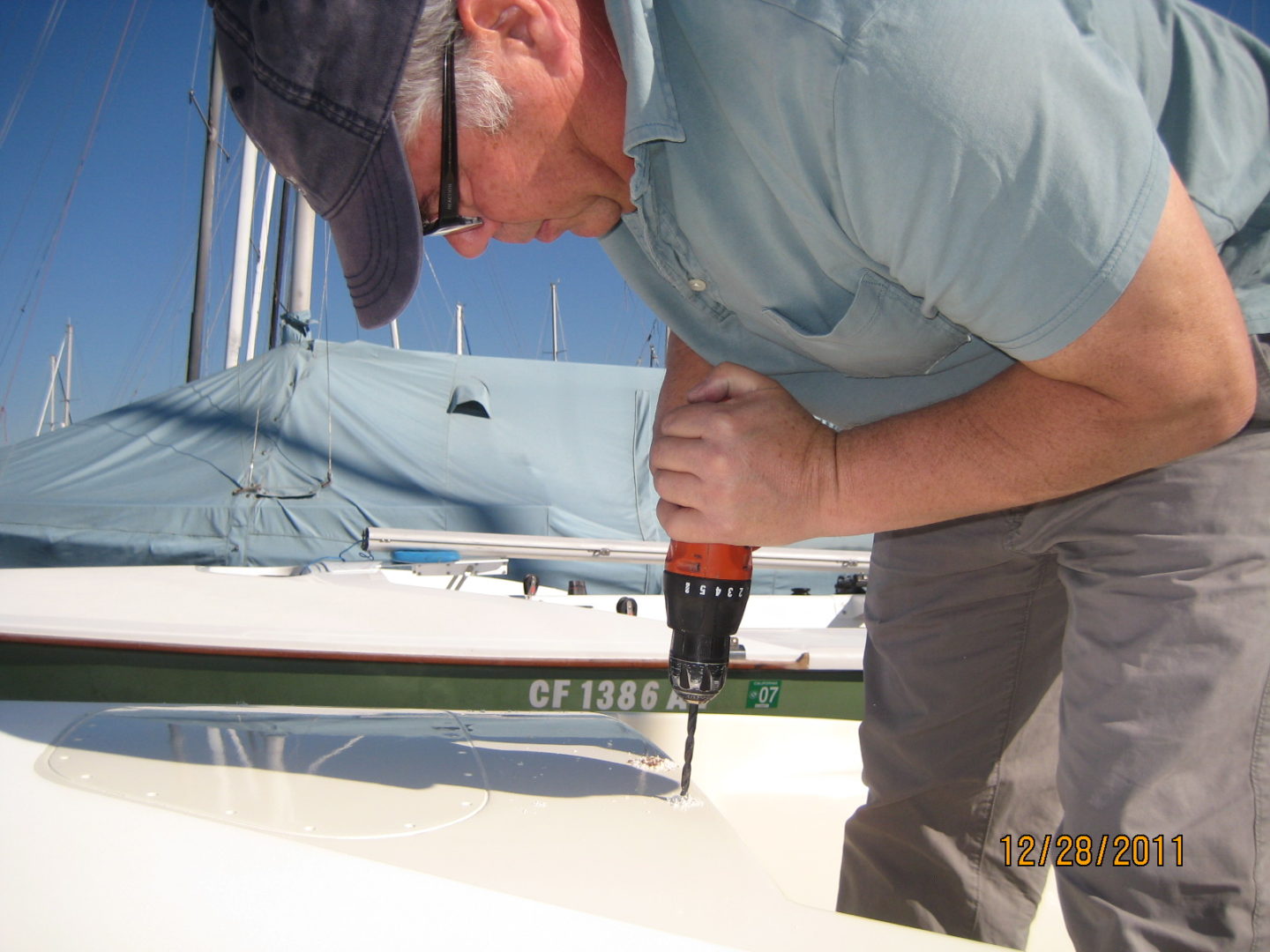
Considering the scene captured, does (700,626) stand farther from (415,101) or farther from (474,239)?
(415,101)

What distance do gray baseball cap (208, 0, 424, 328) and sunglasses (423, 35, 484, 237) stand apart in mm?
42

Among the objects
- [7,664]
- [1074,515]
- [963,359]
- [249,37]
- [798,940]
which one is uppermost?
[249,37]

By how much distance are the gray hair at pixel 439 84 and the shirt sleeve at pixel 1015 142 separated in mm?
379

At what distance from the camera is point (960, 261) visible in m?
0.71

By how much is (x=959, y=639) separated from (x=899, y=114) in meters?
0.81

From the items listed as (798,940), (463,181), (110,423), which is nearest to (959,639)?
(798,940)

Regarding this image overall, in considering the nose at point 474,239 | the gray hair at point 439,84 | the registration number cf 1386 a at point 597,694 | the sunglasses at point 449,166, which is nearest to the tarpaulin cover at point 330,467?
the registration number cf 1386 a at point 597,694

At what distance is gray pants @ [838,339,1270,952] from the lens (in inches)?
31.5

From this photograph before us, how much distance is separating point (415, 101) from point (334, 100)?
0.08 m

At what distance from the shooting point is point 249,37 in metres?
0.90

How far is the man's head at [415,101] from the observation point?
86 cm

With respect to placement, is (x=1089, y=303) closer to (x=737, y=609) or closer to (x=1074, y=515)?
(x=1074, y=515)
